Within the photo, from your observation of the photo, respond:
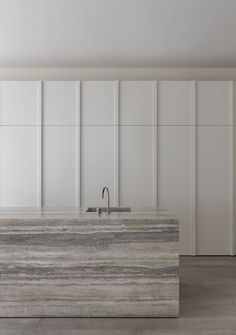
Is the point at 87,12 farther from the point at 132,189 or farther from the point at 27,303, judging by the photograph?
the point at 27,303

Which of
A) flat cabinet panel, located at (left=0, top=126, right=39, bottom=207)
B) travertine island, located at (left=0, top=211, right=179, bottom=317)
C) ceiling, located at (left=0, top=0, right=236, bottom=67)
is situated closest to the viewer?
travertine island, located at (left=0, top=211, right=179, bottom=317)

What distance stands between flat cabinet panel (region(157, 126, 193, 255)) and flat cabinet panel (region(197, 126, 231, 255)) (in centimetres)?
16

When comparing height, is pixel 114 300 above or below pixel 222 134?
below

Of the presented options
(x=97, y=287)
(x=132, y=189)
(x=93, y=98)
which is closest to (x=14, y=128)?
(x=93, y=98)

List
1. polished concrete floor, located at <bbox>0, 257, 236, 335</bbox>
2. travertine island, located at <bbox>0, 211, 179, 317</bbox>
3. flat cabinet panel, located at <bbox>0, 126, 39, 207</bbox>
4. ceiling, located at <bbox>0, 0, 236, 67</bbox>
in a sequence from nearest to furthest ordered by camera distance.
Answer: polished concrete floor, located at <bbox>0, 257, 236, 335</bbox>
travertine island, located at <bbox>0, 211, 179, 317</bbox>
ceiling, located at <bbox>0, 0, 236, 67</bbox>
flat cabinet panel, located at <bbox>0, 126, 39, 207</bbox>

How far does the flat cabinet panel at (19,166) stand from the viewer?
6480 millimetres

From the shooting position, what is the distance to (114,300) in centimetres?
375

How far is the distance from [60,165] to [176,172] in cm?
177

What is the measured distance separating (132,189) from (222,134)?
5.27ft

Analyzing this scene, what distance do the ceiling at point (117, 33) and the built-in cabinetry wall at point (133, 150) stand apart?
0.43 metres

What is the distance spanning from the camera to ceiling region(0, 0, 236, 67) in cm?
490

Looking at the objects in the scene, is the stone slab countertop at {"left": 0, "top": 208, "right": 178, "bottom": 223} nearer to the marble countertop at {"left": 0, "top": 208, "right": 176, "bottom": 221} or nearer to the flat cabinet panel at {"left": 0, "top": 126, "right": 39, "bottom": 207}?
the marble countertop at {"left": 0, "top": 208, "right": 176, "bottom": 221}

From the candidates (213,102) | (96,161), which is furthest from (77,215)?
(213,102)

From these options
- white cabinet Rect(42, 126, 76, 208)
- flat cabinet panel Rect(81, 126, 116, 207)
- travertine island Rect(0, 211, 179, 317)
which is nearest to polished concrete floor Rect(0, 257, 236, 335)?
travertine island Rect(0, 211, 179, 317)
